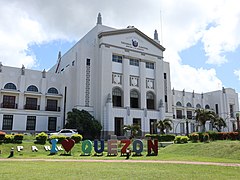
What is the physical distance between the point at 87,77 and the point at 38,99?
891cm

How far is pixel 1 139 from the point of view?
23828mm

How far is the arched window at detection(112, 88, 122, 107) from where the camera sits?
44.4 metres

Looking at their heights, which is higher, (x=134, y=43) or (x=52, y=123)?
(x=134, y=43)

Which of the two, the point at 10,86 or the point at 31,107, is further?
the point at 31,107

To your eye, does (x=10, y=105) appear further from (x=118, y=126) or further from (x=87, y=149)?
(x=87, y=149)

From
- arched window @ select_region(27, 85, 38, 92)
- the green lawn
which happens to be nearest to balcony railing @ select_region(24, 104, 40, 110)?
arched window @ select_region(27, 85, 38, 92)

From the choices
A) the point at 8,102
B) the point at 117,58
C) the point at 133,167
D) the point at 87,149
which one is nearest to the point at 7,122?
the point at 8,102

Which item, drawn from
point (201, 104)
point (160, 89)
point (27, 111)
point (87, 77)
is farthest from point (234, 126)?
point (27, 111)

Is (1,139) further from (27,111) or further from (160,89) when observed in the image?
(160,89)

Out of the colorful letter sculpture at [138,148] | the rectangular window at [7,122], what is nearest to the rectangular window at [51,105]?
the rectangular window at [7,122]

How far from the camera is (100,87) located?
139 ft

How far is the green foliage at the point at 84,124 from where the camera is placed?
3675cm

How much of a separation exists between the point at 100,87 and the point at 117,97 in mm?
4167

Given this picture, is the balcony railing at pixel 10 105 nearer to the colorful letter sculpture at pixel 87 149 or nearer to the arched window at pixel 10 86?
the arched window at pixel 10 86
